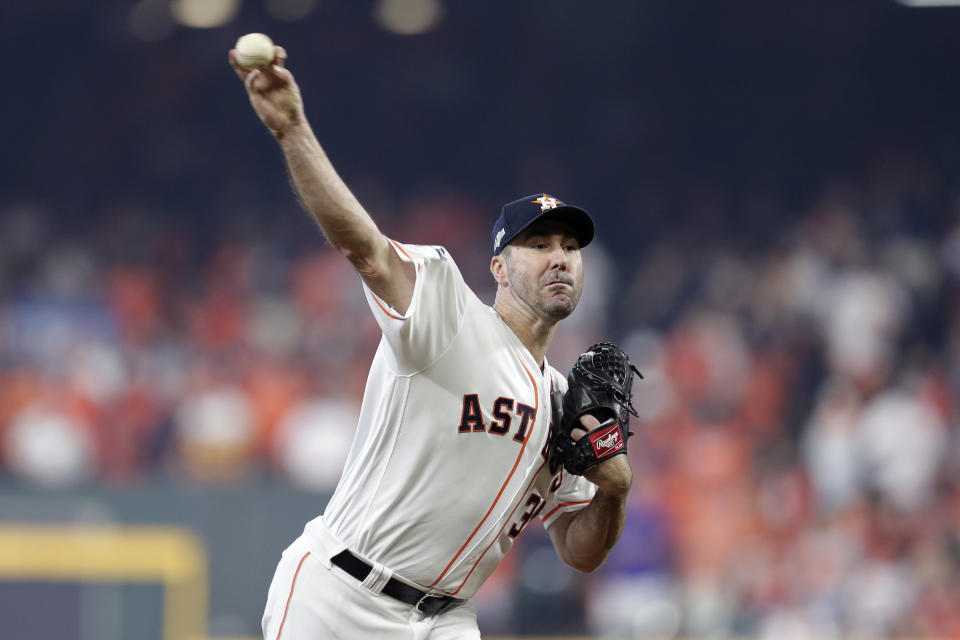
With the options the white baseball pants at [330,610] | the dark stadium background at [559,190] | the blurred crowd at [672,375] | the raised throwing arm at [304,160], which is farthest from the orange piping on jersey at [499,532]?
the dark stadium background at [559,190]

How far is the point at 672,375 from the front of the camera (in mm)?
9164

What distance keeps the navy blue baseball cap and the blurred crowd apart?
448cm

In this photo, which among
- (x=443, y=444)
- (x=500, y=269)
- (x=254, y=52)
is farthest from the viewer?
(x=500, y=269)

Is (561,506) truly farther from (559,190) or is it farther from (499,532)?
(559,190)

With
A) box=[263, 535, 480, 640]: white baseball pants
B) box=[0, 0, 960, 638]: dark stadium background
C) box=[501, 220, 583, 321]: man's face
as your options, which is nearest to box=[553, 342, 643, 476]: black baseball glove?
box=[501, 220, 583, 321]: man's face

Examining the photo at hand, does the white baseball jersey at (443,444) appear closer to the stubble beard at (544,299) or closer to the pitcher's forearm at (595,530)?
the stubble beard at (544,299)

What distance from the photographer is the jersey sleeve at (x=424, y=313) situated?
104 inches

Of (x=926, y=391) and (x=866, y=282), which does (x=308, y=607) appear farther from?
(x=866, y=282)

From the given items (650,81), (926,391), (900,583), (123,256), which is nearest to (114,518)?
(123,256)

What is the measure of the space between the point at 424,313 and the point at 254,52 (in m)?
0.67

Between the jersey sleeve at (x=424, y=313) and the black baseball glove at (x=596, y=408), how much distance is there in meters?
0.39

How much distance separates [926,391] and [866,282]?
1.22m

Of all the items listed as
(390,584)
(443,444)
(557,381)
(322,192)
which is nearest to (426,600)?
(390,584)

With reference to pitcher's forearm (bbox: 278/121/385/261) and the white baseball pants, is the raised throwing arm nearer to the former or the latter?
pitcher's forearm (bbox: 278/121/385/261)
